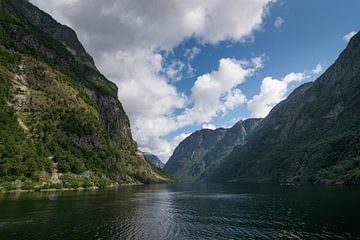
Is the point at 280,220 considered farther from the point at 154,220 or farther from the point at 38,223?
the point at 38,223

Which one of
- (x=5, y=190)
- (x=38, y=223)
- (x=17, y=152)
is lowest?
(x=38, y=223)

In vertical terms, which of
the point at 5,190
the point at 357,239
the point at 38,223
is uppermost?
the point at 5,190

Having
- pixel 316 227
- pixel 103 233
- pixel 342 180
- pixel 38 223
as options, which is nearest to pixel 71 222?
pixel 38 223

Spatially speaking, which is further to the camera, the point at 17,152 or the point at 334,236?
the point at 17,152

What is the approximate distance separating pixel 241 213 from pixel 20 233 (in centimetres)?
5536

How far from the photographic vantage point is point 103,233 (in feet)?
196

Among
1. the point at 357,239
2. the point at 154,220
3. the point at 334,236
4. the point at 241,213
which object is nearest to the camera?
the point at 357,239

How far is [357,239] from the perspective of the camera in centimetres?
4934

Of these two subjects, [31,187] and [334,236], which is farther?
[31,187]

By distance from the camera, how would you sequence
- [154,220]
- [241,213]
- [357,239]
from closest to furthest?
[357,239] → [154,220] → [241,213]

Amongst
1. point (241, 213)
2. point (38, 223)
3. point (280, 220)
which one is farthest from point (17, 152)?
point (280, 220)

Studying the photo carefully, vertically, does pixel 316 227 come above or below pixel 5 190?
below

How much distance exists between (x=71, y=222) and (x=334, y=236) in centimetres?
5324

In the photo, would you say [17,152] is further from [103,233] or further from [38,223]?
[103,233]
